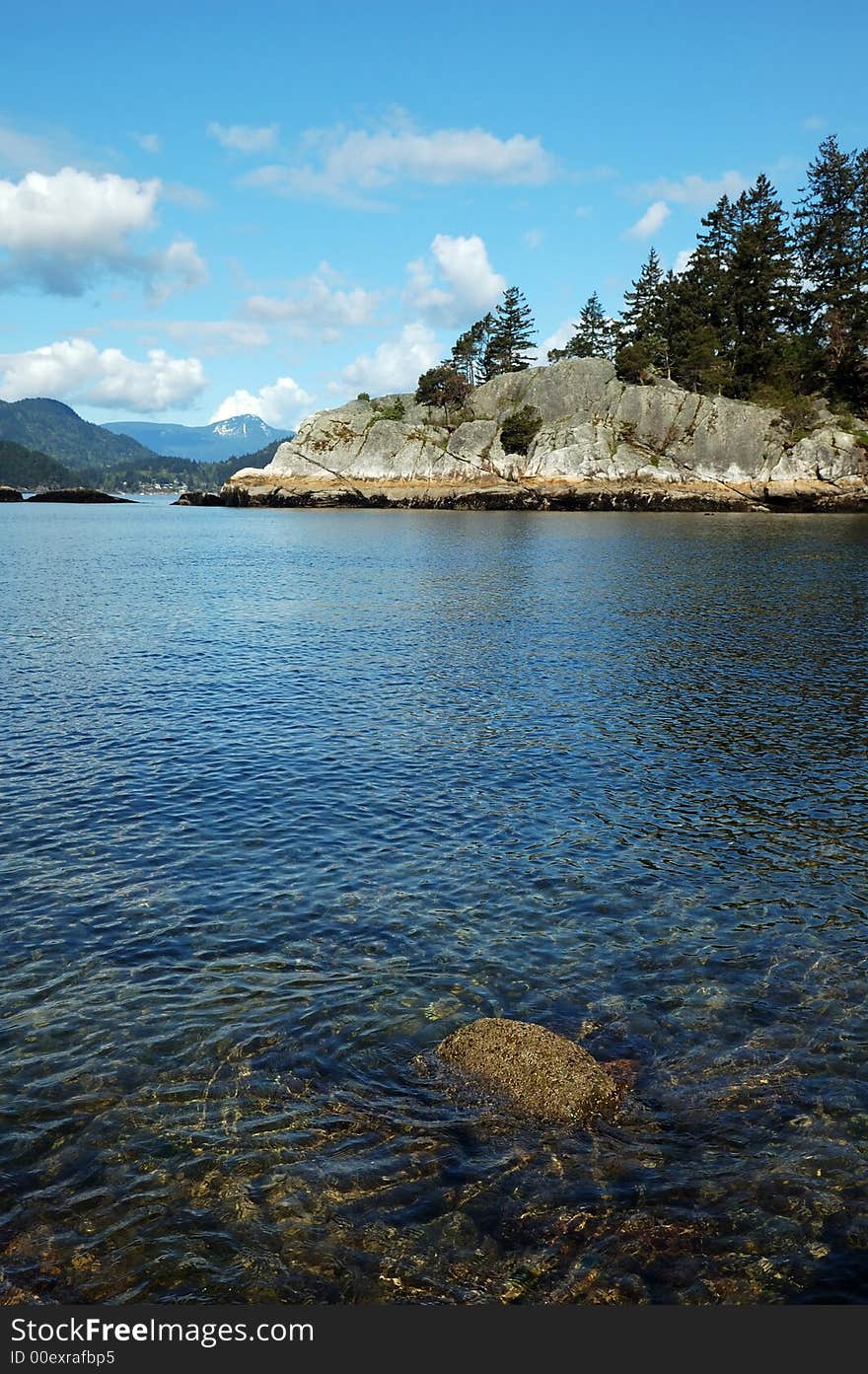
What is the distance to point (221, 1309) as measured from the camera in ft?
29.2

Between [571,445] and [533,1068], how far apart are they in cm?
13888

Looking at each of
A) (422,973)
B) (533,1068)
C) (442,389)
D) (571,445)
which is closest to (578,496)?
(571,445)

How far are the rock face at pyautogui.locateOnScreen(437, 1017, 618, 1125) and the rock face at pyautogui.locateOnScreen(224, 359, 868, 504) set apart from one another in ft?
433

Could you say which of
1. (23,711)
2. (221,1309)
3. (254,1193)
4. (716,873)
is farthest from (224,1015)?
(23,711)

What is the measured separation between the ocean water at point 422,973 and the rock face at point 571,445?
104m

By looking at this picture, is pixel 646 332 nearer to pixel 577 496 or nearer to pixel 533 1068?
pixel 577 496

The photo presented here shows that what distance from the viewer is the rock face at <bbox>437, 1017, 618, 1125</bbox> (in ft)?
38.5

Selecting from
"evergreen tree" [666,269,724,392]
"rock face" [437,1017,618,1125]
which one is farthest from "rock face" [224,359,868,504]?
"rock face" [437,1017,618,1125]

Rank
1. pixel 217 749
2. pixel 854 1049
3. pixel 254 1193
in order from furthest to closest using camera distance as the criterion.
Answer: pixel 217 749 < pixel 854 1049 < pixel 254 1193

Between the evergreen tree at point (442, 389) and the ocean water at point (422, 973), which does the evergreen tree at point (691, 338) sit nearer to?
the evergreen tree at point (442, 389)

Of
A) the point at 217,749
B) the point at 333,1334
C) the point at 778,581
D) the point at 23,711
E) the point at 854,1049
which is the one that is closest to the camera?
the point at 333,1334

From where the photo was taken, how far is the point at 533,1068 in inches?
480

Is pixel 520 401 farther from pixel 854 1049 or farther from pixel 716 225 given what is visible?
pixel 854 1049

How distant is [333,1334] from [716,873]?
1307 centimetres
